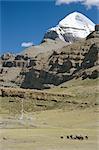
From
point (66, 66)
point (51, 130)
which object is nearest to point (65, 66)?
point (66, 66)

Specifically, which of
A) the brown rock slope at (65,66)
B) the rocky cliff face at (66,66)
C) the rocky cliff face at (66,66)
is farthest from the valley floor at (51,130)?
the rocky cliff face at (66,66)

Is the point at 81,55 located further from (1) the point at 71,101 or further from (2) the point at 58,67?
(1) the point at 71,101

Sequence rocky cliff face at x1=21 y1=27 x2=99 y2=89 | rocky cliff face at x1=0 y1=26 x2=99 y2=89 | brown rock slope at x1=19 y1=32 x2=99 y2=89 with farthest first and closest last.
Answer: rocky cliff face at x1=21 y1=27 x2=99 y2=89 → brown rock slope at x1=19 y1=32 x2=99 y2=89 → rocky cliff face at x1=0 y1=26 x2=99 y2=89

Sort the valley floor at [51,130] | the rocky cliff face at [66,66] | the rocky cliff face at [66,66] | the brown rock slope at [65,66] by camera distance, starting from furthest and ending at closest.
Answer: the rocky cliff face at [66,66], the brown rock slope at [65,66], the rocky cliff face at [66,66], the valley floor at [51,130]

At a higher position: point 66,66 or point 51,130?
point 66,66

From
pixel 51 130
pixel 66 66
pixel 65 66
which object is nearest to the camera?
pixel 51 130

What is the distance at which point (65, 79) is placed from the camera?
152750 millimetres

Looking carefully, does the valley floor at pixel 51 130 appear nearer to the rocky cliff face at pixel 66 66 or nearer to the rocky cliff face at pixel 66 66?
the rocky cliff face at pixel 66 66

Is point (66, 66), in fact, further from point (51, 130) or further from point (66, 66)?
point (51, 130)

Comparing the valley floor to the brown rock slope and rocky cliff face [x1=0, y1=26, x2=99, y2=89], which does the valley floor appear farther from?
the brown rock slope

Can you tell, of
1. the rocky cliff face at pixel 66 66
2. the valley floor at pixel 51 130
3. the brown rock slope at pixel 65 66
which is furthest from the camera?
the rocky cliff face at pixel 66 66

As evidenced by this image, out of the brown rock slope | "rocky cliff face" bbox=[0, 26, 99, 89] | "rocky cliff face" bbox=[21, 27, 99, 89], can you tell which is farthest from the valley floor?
"rocky cliff face" bbox=[21, 27, 99, 89]

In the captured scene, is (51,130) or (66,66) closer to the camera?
(51,130)

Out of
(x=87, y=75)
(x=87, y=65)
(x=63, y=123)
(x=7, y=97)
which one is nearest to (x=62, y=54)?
(x=87, y=65)
